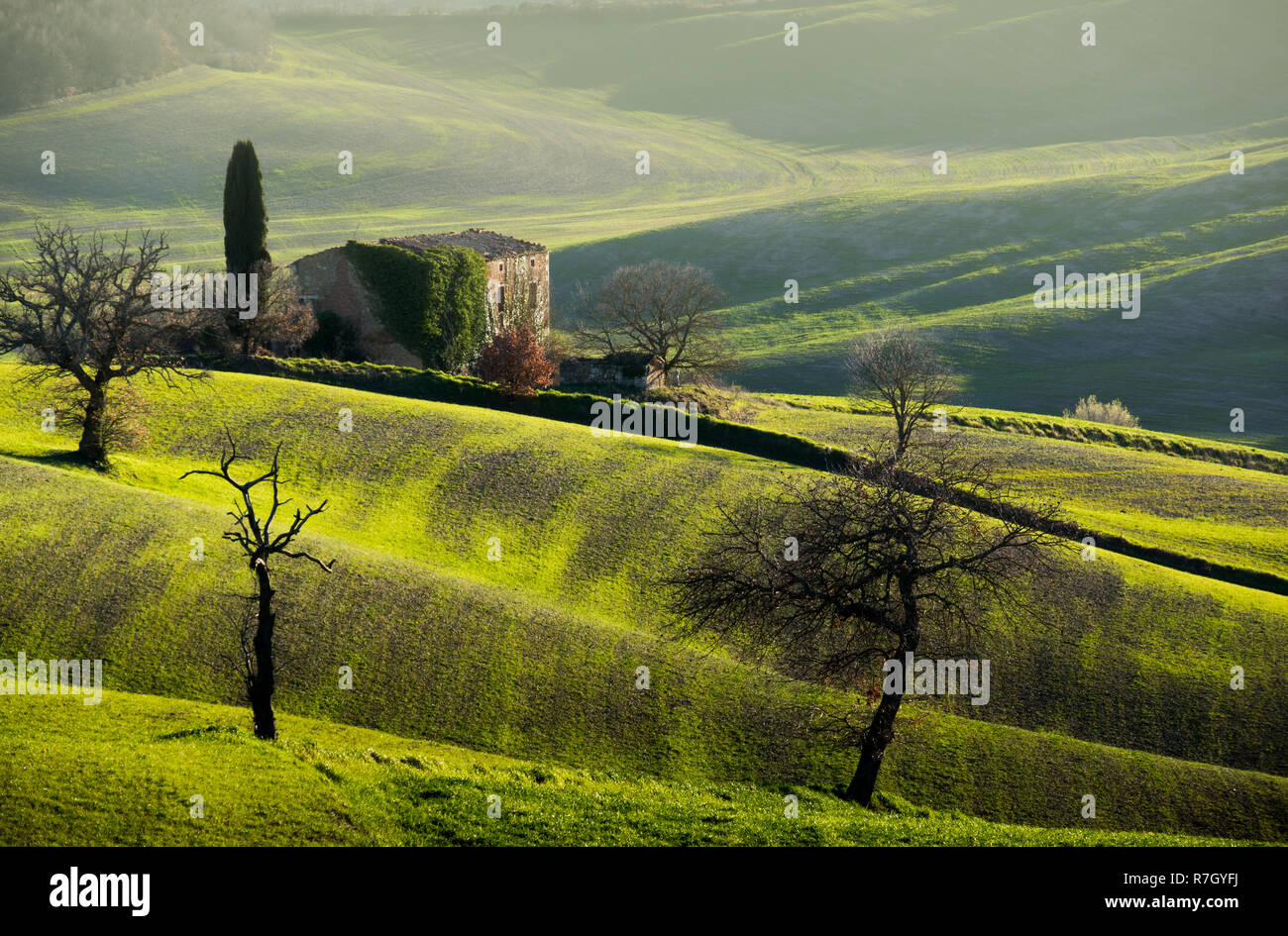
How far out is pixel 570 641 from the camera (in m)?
32.4

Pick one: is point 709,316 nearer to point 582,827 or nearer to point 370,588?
point 370,588

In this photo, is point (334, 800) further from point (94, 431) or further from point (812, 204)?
point (812, 204)

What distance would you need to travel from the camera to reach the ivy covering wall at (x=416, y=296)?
66.0 metres

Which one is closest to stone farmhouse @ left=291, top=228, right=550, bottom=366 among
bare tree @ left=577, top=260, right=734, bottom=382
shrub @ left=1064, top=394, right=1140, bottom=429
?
bare tree @ left=577, top=260, right=734, bottom=382

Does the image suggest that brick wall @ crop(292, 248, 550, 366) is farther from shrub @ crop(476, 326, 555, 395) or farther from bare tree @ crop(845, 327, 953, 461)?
bare tree @ crop(845, 327, 953, 461)

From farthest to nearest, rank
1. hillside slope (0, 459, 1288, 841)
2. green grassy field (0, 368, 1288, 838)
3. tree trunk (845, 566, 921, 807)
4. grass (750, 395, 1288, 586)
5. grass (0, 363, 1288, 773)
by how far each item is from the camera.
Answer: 1. grass (750, 395, 1288, 586)
2. grass (0, 363, 1288, 773)
3. green grassy field (0, 368, 1288, 838)
4. hillside slope (0, 459, 1288, 841)
5. tree trunk (845, 566, 921, 807)

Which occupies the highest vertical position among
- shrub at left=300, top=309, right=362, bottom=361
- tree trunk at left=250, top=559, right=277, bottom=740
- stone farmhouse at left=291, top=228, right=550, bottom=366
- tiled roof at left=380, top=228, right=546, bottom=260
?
tiled roof at left=380, top=228, right=546, bottom=260

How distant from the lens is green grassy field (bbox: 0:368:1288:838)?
28125 millimetres

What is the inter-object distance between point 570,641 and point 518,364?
28.6 metres

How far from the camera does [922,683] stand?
30969mm

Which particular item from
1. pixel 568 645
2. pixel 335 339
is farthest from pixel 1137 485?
pixel 335 339

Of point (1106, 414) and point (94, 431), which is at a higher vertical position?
point (1106, 414)

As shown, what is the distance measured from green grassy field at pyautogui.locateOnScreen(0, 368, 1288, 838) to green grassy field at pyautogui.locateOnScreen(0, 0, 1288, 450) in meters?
56.4
